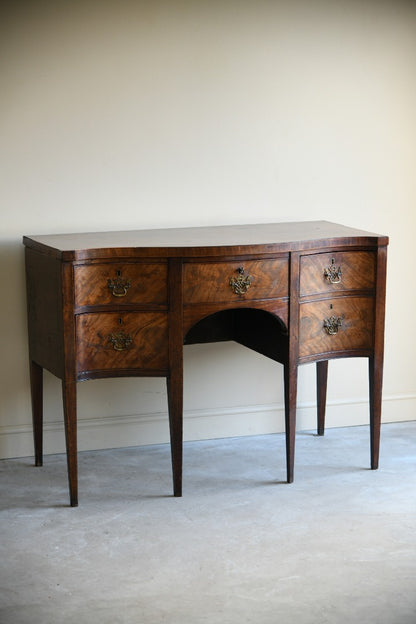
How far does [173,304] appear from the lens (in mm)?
2814

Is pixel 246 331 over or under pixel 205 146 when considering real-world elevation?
under

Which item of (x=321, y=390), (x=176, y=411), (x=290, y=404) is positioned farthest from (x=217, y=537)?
(x=321, y=390)

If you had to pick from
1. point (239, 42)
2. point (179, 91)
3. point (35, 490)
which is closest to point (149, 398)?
point (35, 490)

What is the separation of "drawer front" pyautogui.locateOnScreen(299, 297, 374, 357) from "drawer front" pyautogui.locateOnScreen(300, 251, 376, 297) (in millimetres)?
48

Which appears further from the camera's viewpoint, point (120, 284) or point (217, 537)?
point (120, 284)

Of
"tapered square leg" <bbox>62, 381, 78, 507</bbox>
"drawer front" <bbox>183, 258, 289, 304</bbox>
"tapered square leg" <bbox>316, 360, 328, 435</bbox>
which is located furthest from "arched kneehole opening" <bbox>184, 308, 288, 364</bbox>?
"tapered square leg" <bbox>62, 381, 78, 507</bbox>

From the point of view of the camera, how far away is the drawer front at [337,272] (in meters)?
2.97

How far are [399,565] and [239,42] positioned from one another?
1972 millimetres

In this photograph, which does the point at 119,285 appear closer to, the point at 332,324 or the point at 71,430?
the point at 71,430

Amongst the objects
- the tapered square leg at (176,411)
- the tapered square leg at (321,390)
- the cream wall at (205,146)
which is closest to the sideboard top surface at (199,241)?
the cream wall at (205,146)

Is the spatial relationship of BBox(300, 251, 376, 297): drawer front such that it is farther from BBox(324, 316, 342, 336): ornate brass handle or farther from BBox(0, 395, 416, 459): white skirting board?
BBox(0, 395, 416, 459): white skirting board

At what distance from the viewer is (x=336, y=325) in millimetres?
3049

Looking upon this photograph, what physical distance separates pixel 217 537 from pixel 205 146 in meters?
1.49

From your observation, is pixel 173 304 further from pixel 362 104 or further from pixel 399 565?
pixel 362 104
